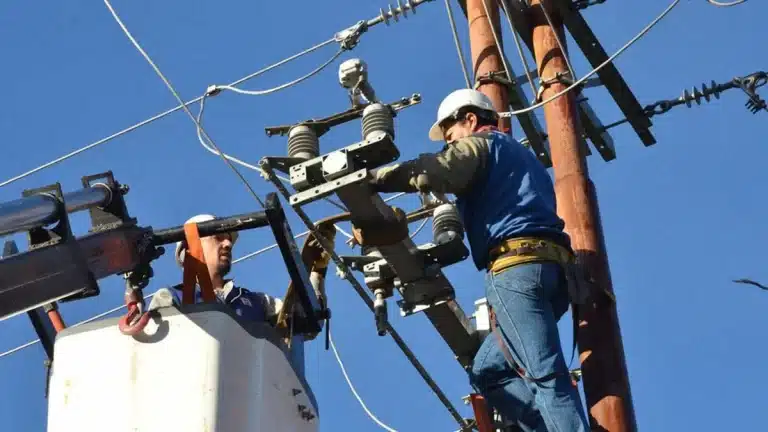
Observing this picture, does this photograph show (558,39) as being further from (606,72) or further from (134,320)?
(134,320)

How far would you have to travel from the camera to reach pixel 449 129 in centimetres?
664

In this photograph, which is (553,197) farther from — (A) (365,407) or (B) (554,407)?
(A) (365,407)

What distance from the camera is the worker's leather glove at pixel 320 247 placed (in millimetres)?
6438

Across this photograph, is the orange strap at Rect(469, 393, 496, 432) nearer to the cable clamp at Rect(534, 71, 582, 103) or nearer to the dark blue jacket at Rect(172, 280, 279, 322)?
the dark blue jacket at Rect(172, 280, 279, 322)

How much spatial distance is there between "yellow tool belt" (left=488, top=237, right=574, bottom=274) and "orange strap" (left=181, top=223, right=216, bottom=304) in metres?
1.27

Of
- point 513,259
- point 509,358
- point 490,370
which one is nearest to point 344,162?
point 513,259

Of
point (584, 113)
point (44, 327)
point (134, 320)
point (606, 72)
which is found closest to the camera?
point (134, 320)

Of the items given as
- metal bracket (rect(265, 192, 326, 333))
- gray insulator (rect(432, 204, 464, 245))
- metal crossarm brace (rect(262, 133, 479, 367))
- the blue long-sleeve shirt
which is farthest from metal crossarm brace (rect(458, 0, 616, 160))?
metal bracket (rect(265, 192, 326, 333))

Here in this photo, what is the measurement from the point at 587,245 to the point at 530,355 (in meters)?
1.23

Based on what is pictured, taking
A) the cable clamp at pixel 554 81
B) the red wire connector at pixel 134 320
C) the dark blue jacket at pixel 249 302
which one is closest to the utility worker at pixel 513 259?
the dark blue jacket at pixel 249 302

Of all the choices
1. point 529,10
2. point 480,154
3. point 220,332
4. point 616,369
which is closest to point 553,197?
point 480,154

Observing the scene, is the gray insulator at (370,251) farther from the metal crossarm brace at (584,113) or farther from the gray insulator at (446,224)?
the metal crossarm brace at (584,113)

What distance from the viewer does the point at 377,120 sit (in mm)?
6023

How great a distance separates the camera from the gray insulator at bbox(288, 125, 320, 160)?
6.07m
